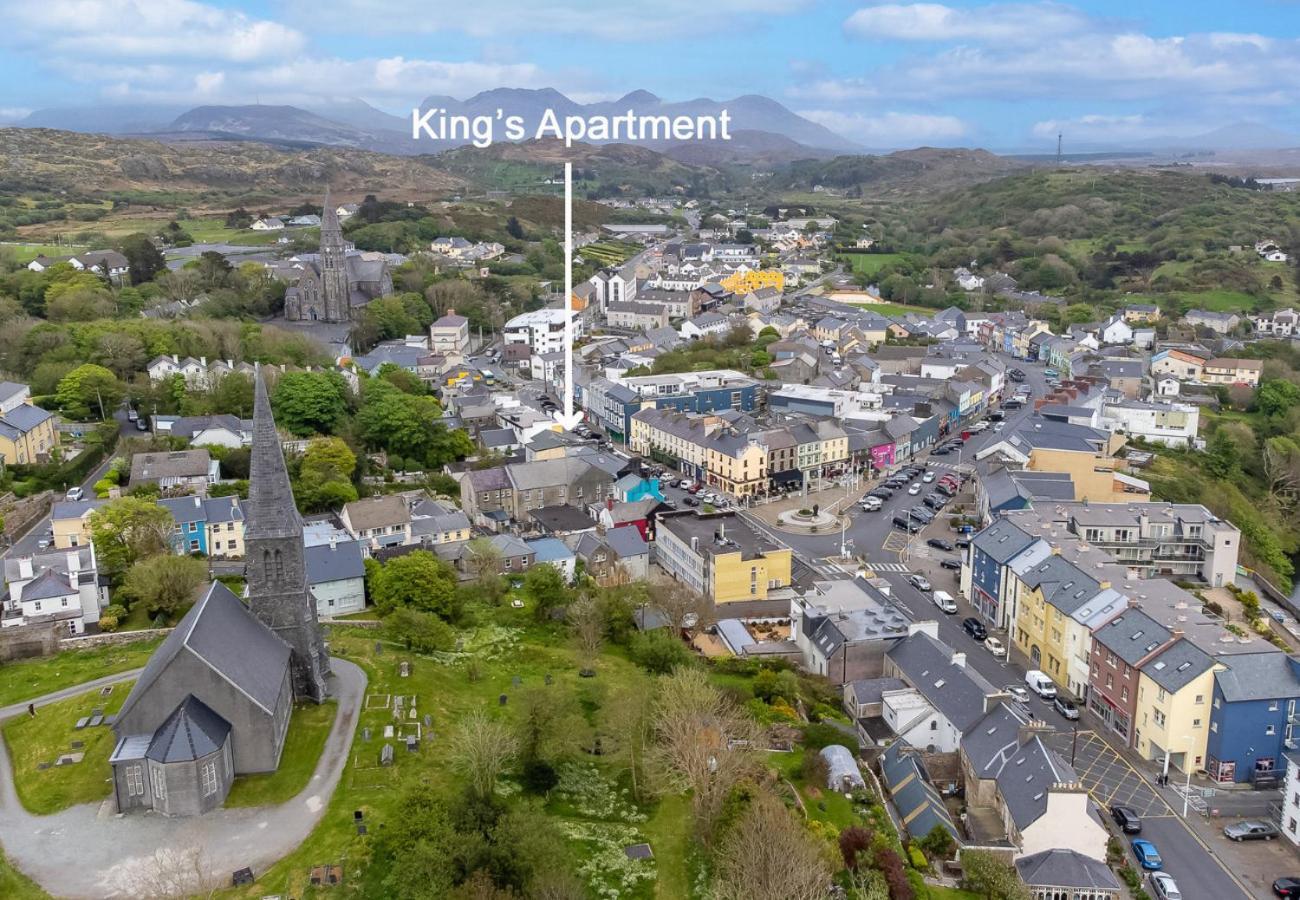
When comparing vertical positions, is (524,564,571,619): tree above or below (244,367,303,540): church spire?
below

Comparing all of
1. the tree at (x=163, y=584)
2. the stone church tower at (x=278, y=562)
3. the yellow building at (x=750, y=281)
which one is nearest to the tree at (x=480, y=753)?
the stone church tower at (x=278, y=562)

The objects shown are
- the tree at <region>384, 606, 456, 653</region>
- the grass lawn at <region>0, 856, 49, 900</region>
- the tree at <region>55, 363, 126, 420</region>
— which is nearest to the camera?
the grass lawn at <region>0, 856, 49, 900</region>

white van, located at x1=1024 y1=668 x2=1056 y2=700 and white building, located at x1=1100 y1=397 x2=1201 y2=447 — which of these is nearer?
white van, located at x1=1024 y1=668 x2=1056 y2=700

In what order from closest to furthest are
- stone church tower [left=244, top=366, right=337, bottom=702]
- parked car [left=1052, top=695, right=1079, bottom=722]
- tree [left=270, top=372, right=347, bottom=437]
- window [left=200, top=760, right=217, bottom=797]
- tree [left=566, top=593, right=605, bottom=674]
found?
1. window [left=200, top=760, right=217, bottom=797]
2. stone church tower [left=244, top=366, right=337, bottom=702]
3. parked car [left=1052, top=695, right=1079, bottom=722]
4. tree [left=566, top=593, right=605, bottom=674]
5. tree [left=270, top=372, right=347, bottom=437]

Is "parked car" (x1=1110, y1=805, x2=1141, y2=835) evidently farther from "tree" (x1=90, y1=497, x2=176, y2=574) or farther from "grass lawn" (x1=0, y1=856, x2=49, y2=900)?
"tree" (x1=90, y1=497, x2=176, y2=574)

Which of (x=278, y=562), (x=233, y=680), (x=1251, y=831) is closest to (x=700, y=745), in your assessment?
(x=233, y=680)

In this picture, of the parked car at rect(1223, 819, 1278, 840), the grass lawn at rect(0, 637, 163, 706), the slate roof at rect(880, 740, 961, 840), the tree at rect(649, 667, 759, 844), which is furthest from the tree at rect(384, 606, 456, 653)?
the parked car at rect(1223, 819, 1278, 840)

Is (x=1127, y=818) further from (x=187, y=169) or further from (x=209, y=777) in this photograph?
(x=187, y=169)

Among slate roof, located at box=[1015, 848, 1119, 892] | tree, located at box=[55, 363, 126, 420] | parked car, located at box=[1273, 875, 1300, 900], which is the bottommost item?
parked car, located at box=[1273, 875, 1300, 900]
